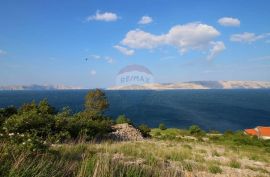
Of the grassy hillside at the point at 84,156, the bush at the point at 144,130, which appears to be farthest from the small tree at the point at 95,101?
the grassy hillside at the point at 84,156

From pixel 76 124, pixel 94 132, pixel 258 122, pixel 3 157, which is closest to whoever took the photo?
pixel 3 157

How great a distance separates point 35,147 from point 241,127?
88.9 meters

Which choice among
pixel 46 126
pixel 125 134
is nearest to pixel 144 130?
pixel 125 134

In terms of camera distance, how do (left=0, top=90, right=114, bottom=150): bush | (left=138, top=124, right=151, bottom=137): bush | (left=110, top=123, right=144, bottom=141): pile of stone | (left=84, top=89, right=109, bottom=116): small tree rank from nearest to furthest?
(left=0, top=90, right=114, bottom=150): bush, (left=110, top=123, right=144, bottom=141): pile of stone, (left=138, top=124, right=151, bottom=137): bush, (left=84, top=89, right=109, bottom=116): small tree

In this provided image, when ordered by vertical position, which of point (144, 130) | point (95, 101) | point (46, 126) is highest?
point (46, 126)

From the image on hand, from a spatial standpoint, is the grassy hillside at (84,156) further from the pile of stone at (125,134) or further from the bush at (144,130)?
the bush at (144,130)

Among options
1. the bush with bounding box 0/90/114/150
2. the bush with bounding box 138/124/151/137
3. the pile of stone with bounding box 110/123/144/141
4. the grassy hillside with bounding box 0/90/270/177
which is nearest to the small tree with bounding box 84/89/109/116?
the bush with bounding box 138/124/151/137

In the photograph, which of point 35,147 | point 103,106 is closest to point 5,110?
point 35,147

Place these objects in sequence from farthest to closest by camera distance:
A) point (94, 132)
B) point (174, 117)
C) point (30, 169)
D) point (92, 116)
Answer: point (174, 117) < point (92, 116) < point (94, 132) < point (30, 169)

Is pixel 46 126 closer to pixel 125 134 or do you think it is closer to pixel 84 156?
pixel 84 156

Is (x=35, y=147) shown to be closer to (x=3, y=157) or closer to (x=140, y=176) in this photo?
(x=3, y=157)

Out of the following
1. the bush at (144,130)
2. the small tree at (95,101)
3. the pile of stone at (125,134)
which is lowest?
the bush at (144,130)

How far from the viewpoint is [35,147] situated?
26.6ft

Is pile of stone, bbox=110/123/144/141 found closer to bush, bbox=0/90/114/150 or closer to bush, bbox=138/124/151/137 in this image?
bush, bbox=0/90/114/150
